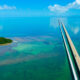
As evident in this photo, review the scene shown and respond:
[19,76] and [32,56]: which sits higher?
[32,56]

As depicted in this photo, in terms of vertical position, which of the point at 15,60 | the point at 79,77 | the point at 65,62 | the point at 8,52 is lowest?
the point at 79,77

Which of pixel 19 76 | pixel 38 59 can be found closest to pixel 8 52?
pixel 38 59

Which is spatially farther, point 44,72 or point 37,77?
point 44,72

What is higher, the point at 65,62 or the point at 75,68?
the point at 65,62

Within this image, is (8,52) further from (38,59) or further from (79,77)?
(79,77)

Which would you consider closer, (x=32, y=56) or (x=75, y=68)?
(x=75, y=68)

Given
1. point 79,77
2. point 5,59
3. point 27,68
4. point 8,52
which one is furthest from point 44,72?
point 8,52

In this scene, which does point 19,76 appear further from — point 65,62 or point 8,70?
point 65,62

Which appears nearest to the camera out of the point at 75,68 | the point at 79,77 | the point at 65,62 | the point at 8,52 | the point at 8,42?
the point at 79,77

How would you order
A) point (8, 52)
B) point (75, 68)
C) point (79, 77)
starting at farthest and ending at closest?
point (8, 52)
point (75, 68)
point (79, 77)

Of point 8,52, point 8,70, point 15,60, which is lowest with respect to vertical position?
point 8,70
